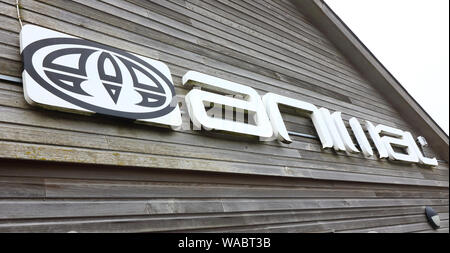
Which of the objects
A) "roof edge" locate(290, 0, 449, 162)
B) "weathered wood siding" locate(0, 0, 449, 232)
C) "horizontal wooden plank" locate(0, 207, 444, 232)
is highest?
"roof edge" locate(290, 0, 449, 162)

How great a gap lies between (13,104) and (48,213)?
2.00ft

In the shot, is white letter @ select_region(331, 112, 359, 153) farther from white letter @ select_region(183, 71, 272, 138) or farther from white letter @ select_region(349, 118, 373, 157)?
white letter @ select_region(183, 71, 272, 138)

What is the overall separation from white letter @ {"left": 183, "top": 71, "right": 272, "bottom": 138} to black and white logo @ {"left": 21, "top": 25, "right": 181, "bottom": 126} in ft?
0.57

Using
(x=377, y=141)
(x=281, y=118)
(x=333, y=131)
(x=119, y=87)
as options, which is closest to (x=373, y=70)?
(x=377, y=141)

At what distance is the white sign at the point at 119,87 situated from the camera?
158cm

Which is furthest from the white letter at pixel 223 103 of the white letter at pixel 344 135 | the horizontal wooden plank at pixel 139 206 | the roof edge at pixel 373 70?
the roof edge at pixel 373 70

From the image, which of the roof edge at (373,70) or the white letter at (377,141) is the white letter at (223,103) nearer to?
the white letter at (377,141)

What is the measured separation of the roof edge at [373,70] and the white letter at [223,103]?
3078mm

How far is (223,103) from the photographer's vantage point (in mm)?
2408

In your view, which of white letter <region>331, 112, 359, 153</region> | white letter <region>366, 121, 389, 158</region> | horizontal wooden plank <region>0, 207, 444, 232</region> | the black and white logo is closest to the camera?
horizontal wooden plank <region>0, 207, 444, 232</region>

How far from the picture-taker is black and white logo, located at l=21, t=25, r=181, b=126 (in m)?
1.55

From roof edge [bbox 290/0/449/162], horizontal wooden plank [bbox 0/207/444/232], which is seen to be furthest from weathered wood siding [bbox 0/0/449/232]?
roof edge [bbox 290/0/449/162]
